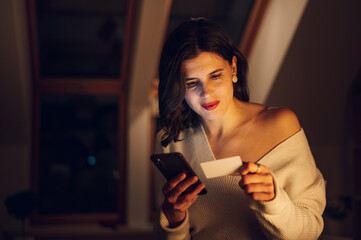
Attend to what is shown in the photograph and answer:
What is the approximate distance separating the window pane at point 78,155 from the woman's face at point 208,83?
10.0ft

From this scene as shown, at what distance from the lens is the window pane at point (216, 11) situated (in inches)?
156

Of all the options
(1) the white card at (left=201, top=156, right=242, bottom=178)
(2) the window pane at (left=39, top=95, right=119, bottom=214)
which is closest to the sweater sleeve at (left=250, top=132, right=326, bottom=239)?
(1) the white card at (left=201, top=156, right=242, bottom=178)

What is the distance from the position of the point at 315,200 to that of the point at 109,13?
3.10 meters

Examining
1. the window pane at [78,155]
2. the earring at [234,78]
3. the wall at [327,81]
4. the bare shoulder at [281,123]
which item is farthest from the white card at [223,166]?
the window pane at [78,155]

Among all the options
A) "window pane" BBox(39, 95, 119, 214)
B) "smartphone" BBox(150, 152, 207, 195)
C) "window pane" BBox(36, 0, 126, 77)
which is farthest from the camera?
"window pane" BBox(39, 95, 119, 214)

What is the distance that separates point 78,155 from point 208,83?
3.14m

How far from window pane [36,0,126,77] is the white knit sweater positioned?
2.75 meters

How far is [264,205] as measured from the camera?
3.76 feet

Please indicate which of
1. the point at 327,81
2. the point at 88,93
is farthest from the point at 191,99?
the point at 88,93

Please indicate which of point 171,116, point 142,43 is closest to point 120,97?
point 142,43

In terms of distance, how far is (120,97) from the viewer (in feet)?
14.4

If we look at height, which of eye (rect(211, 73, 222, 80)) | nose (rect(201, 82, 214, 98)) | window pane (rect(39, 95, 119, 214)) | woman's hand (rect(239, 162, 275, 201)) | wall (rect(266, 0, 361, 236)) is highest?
eye (rect(211, 73, 222, 80))

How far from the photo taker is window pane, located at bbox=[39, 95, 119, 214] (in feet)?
14.2

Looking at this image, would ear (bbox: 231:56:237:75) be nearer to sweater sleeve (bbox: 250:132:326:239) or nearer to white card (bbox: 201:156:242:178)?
sweater sleeve (bbox: 250:132:326:239)
